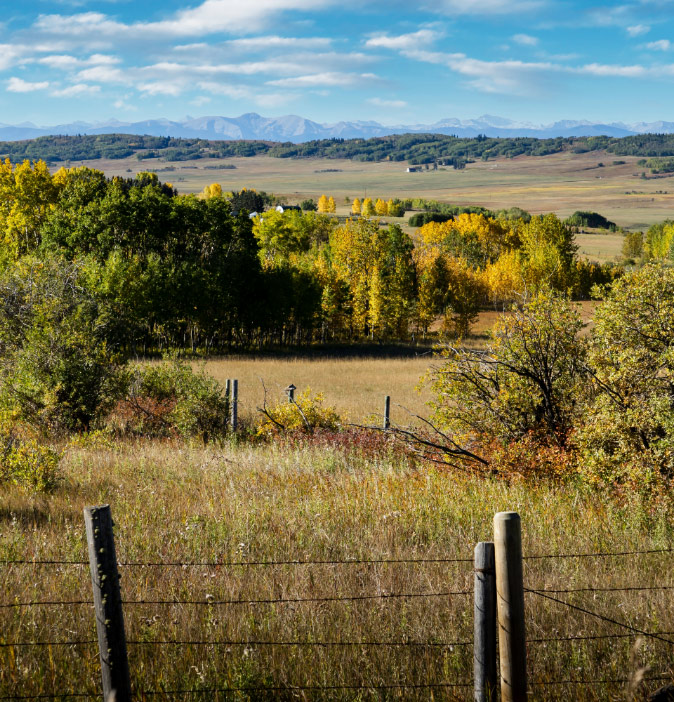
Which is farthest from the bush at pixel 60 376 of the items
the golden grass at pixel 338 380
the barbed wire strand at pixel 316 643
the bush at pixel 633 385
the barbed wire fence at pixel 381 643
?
the bush at pixel 633 385

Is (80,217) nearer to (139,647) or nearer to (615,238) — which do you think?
(139,647)

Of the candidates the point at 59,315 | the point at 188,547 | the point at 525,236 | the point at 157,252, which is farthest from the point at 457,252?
the point at 188,547

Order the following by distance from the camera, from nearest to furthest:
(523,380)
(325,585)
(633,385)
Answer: (325,585) → (633,385) → (523,380)

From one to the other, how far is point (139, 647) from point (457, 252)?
103m

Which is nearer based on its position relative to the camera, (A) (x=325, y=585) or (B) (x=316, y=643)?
(B) (x=316, y=643)

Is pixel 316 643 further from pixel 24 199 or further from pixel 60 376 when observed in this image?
pixel 24 199

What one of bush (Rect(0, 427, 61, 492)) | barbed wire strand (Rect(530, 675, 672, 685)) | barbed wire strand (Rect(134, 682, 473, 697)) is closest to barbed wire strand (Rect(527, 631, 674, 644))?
barbed wire strand (Rect(530, 675, 672, 685))

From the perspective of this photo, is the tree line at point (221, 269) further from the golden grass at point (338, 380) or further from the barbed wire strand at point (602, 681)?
the barbed wire strand at point (602, 681)

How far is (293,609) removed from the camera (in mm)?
5551

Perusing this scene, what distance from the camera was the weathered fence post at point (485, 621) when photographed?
414 cm

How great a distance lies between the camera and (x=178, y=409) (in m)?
16.7

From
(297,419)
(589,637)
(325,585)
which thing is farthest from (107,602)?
(297,419)

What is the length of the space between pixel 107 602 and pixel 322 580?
2328 mm

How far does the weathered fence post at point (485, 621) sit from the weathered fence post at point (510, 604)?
0.05 metres
